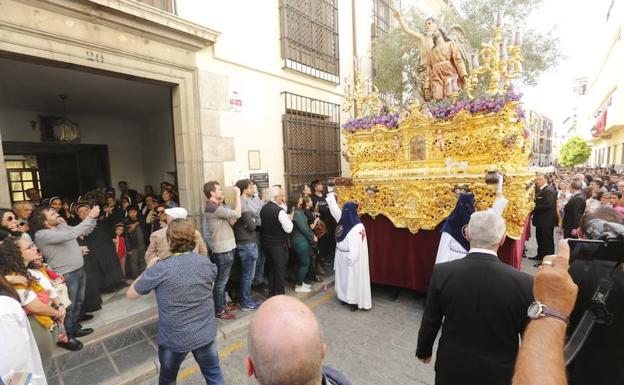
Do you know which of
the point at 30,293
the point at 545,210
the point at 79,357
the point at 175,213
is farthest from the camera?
the point at 545,210

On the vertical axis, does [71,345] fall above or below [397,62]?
below

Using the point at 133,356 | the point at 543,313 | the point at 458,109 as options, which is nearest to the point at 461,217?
the point at 458,109

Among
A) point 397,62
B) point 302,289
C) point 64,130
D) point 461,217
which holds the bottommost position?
point 302,289

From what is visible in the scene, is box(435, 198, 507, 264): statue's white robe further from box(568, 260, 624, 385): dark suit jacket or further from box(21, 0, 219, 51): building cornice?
box(21, 0, 219, 51): building cornice

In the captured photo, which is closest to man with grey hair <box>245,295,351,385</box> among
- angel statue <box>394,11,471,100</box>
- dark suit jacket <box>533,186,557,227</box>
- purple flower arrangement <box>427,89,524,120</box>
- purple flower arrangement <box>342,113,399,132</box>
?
purple flower arrangement <box>427,89,524,120</box>

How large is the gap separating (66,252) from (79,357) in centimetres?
127

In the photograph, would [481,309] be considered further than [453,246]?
No

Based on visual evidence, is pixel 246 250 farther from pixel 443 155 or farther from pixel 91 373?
pixel 443 155

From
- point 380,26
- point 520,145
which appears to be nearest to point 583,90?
point 380,26

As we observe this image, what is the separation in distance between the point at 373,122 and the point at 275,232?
2.79 m

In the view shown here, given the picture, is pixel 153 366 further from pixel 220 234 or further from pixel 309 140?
pixel 309 140

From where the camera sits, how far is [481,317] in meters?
2.00

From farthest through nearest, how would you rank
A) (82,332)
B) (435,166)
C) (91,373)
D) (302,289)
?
(302,289) → (435,166) → (82,332) → (91,373)

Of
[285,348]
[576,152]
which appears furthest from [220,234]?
[576,152]
